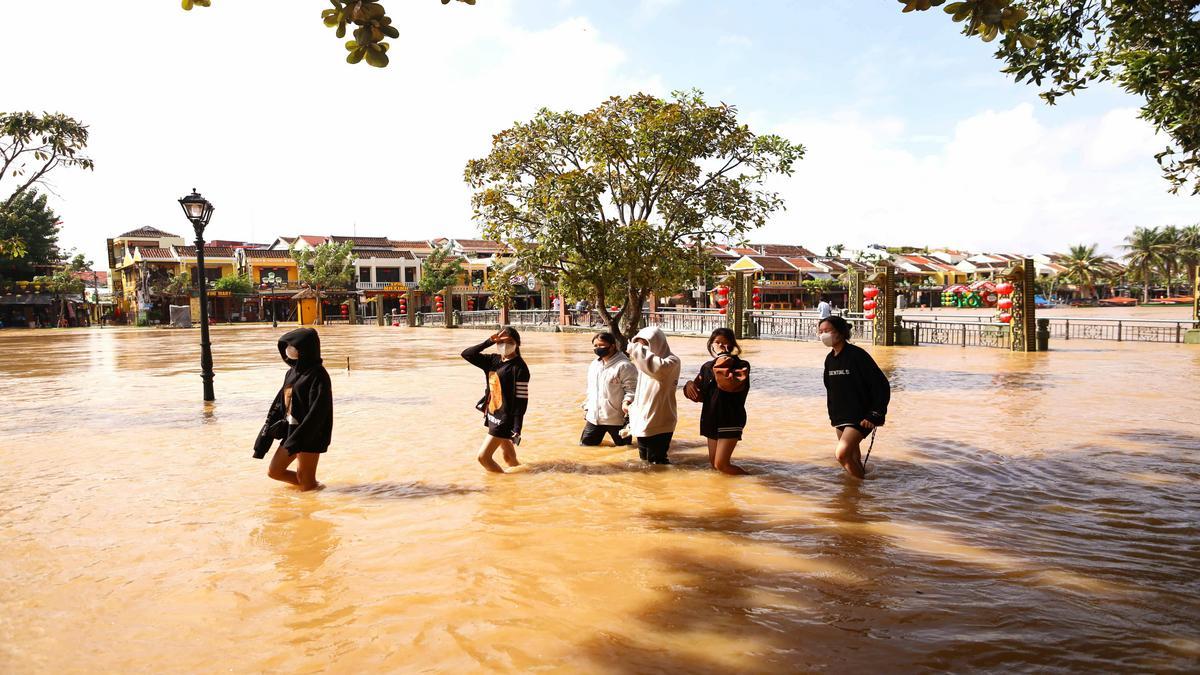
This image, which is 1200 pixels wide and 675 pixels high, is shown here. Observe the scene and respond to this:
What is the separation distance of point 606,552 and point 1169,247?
8035 centimetres

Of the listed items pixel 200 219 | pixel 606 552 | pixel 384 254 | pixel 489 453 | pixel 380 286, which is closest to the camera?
pixel 606 552

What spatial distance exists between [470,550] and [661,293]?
316 inches

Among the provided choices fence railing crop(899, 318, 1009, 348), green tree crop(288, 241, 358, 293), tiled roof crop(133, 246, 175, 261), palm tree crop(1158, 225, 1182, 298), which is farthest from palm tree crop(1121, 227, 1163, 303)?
tiled roof crop(133, 246, 175, 261)

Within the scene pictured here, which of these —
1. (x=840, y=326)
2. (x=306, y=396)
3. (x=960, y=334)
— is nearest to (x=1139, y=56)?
(x=840, y=326)

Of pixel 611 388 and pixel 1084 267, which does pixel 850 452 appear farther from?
pixel 1084 267

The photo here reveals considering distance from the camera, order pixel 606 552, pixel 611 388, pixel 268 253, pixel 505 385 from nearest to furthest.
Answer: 1. pixel 606 552
2. pixel 505 385
3. pixel 611 388
4. pixel 268 253

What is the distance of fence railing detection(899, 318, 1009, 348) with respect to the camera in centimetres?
2270

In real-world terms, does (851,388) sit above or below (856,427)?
above

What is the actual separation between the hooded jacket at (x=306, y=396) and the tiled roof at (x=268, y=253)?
62748 millimetres

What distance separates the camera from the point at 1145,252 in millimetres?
67062

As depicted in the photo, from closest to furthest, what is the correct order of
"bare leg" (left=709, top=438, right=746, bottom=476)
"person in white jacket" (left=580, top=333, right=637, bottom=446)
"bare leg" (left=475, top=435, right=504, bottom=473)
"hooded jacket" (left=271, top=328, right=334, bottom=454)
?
1. "hooded jacket" (left=271, top=328, right=334, bottom=454)
2. "bare leg" (left=709, top=438, right=746, bottom=476)
3. "bare leg" (left=475, top=435, right=504, bottom=473)
4. "person in white jacket" (left=580, top=333, right=637, bottom=446)

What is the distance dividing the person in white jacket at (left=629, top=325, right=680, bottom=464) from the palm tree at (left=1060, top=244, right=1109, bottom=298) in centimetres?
8025

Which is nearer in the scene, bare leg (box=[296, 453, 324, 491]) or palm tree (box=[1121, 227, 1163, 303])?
bare leg (box=[296, 453, 324, 491])

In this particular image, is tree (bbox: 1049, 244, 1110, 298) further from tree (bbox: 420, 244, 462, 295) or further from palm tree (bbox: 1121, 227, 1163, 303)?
tree (bbox: 420, 244, 462, 295)
